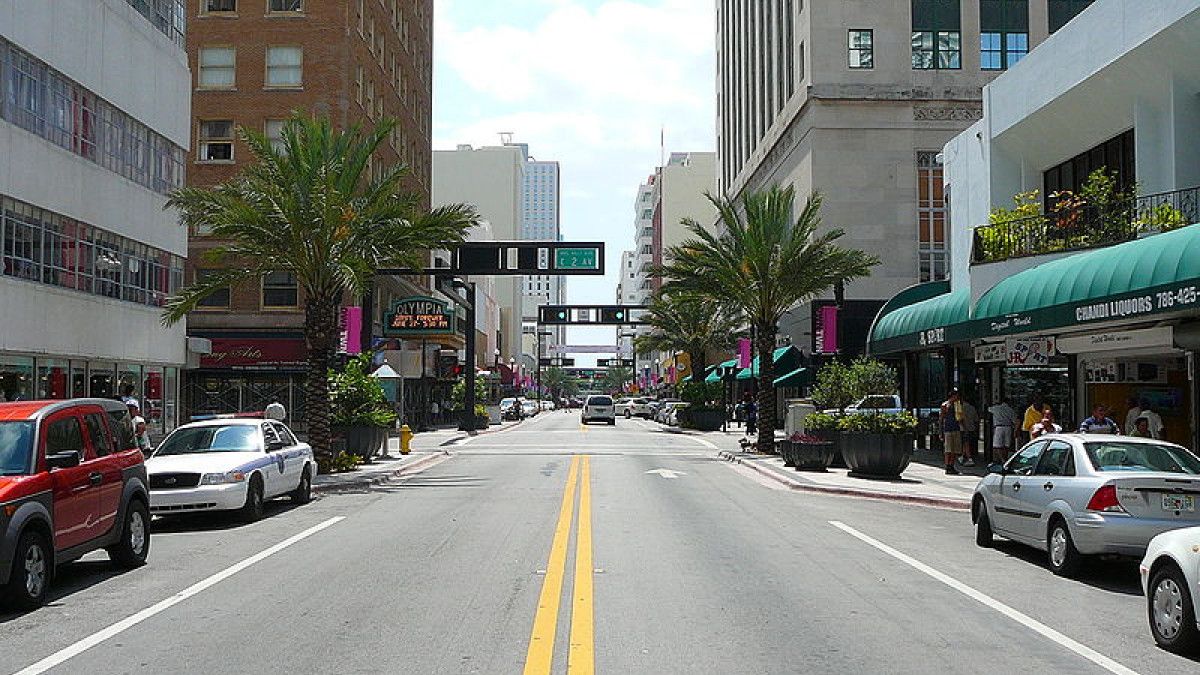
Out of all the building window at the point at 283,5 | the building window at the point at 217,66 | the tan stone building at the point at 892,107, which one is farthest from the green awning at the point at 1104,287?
the building window at the point at 217,66

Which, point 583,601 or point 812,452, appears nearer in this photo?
point 583,601

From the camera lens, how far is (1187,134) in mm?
23469

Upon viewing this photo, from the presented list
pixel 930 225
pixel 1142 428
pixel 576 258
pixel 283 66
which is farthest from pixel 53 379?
pixel 930 225

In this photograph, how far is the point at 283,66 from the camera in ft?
171

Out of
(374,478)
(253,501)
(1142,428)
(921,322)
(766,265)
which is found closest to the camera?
(253,501)

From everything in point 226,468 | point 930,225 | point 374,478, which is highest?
point 930,225

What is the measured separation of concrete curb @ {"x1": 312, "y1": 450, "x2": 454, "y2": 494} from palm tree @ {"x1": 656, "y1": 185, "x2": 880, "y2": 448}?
1003 cm

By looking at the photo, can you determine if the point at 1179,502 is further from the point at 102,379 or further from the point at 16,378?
the point at 102,379

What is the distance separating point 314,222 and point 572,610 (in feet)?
61.8

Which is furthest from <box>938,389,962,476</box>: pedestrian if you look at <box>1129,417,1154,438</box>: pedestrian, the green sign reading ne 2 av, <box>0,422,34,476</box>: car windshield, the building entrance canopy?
<box>0,422,34,476</box>: car windshield

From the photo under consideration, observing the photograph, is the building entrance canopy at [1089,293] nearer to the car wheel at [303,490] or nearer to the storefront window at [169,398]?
the car wheel at [303,490]

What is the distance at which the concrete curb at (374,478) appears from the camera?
24817 mm

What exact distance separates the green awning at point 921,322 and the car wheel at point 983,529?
38.3ft

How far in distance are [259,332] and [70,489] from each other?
4036cm
